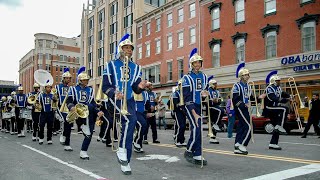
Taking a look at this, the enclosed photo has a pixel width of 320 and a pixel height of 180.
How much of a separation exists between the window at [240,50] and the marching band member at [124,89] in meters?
24.3

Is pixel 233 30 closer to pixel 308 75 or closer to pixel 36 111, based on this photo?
pixel 308 75

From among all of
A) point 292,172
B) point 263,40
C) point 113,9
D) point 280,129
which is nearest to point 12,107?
point 280,129

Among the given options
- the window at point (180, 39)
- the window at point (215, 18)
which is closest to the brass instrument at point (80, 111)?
the window at point (215, 18)

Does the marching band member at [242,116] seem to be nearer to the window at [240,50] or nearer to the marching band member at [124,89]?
the marching band member at [124,89]

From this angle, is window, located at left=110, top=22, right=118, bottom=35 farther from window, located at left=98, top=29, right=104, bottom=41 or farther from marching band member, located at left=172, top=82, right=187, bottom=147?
marching band member, located at left=172, top=82, right=187, bottom=147

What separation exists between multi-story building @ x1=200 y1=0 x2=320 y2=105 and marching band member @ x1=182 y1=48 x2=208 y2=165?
18.8 meters

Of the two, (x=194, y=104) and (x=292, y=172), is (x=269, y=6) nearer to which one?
(x=194, y=104)

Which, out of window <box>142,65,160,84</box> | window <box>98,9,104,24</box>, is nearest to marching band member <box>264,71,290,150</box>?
window <box>142,65,160,84</box>

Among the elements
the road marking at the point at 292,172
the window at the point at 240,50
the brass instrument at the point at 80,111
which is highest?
the window at the point at 240,50

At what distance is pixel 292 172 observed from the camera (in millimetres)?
5891

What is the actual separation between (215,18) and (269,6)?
611cm

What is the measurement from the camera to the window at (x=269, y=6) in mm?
26972

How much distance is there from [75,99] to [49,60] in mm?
91680

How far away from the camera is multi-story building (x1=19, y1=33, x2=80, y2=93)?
95000 millimetres
